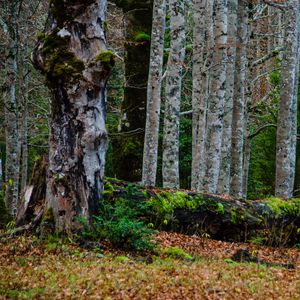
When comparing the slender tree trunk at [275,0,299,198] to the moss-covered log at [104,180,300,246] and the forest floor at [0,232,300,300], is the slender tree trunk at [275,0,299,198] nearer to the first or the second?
the moss-covered log at [104,180,300,246]

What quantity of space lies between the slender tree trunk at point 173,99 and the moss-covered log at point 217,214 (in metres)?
2.84

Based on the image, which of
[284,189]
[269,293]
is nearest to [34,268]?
[269,293]

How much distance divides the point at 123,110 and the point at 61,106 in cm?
790

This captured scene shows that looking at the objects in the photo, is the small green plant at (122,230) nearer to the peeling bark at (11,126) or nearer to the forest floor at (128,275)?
the forest floor at (128,275)

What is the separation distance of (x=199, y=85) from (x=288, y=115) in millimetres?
3406

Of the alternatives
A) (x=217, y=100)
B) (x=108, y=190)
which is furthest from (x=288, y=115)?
(x=108, y=190)

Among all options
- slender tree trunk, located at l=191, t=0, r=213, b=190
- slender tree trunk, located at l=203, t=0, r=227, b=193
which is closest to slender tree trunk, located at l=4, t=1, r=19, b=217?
slender tree trunk, located at l=203, t=0, r=227, b=193

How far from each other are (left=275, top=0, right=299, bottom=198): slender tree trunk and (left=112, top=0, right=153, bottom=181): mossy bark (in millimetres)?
4409

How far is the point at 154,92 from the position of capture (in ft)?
45.6

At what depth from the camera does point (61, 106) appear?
854 centimetres

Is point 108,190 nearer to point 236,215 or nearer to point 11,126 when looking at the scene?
point 236,215

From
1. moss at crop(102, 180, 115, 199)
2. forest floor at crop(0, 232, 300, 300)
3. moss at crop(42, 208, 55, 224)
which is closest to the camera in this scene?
forest floor at crop(0, 232, 300, 300)

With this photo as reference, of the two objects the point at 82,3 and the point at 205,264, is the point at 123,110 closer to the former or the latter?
the point at 82,3

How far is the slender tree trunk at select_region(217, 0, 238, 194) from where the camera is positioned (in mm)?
15219
